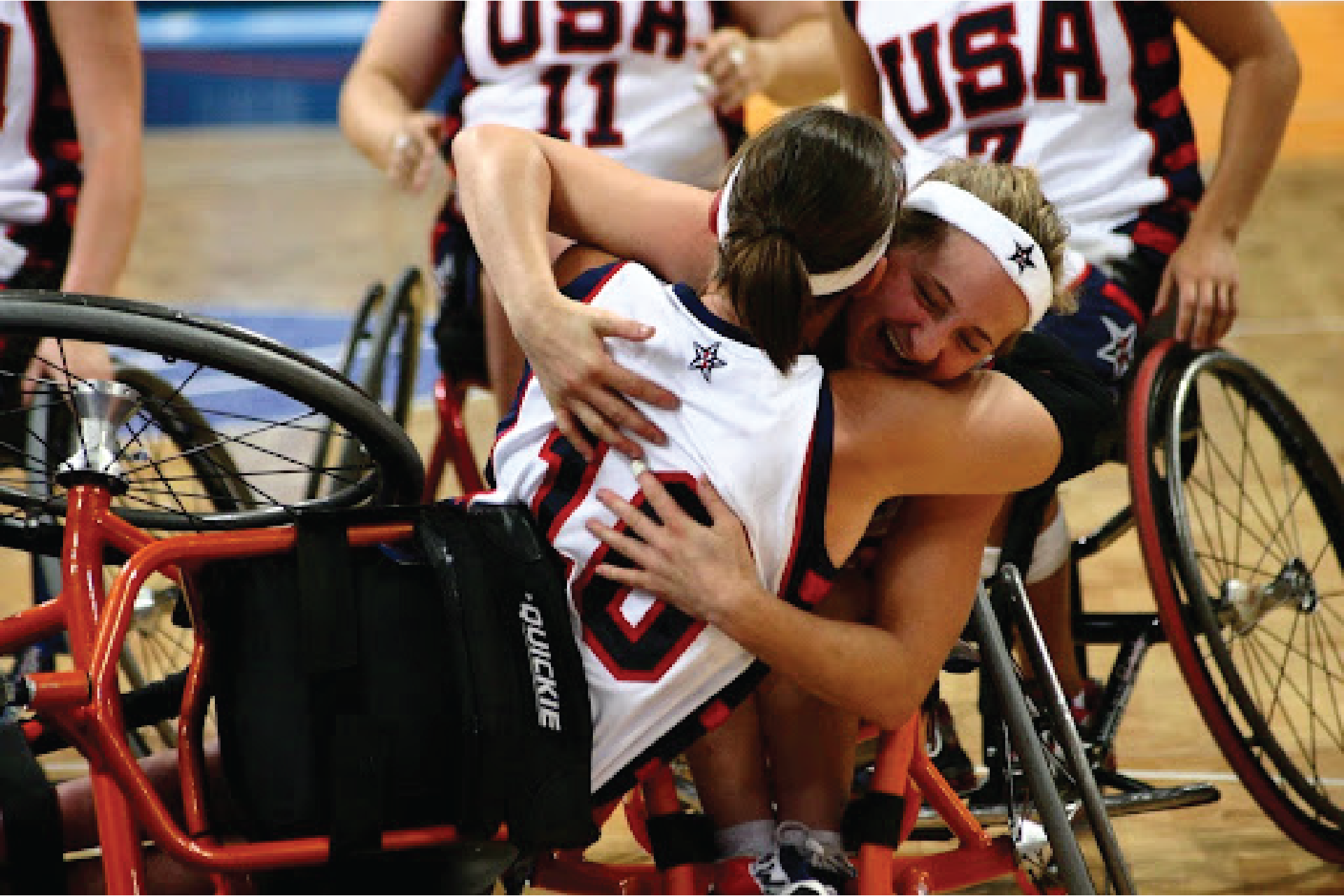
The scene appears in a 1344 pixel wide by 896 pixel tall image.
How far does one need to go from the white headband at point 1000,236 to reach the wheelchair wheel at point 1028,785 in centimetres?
44

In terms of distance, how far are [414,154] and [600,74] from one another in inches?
15.3

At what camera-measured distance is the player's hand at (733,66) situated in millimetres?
3123

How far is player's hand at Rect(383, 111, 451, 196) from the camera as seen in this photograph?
122 inches

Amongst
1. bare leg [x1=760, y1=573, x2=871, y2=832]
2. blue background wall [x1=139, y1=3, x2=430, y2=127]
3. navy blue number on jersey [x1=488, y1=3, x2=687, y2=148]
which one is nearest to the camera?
bare leg [x1=760, y1=573, x2=871, y2=832]

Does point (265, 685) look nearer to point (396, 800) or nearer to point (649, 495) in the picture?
point (396, 800)

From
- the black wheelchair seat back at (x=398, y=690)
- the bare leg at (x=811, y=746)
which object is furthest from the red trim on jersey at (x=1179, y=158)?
the black wheelchair seat back at (x=398, y=690)

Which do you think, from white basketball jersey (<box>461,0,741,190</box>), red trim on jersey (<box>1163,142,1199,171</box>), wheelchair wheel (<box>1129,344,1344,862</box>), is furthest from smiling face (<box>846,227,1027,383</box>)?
white basketball jersey (<box>461,0,741,190</box>)

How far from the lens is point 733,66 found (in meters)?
3.12

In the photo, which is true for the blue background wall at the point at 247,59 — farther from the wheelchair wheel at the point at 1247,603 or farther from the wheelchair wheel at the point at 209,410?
the wheelchair wheel at the point at 209,410

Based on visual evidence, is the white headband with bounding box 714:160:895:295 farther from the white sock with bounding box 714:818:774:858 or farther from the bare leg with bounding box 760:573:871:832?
the white sock with bounding box 714:818:774:858

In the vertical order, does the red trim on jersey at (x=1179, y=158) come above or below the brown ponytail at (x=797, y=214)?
below

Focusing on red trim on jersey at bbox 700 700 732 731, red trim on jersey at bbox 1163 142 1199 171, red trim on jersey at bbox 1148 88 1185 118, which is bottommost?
red trim on jersey at bbox 700 700 732 731

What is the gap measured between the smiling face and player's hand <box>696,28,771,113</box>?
121 cm

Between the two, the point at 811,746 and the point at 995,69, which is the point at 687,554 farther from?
the point at 995,69
